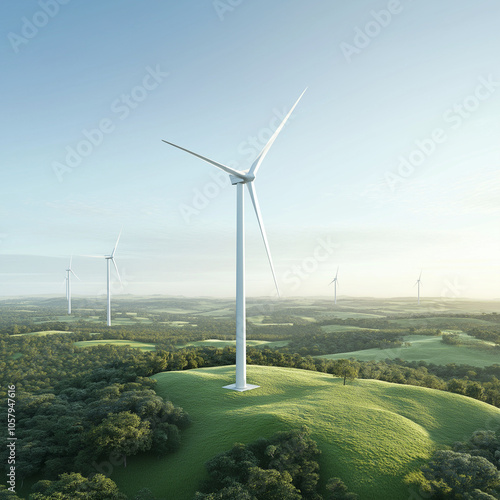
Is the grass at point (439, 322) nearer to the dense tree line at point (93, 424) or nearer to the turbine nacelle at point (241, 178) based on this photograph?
→ the dense tree line at point (93, 424)

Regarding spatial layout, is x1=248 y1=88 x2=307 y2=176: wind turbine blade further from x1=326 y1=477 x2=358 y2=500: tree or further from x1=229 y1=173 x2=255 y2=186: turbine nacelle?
x1=326 y1=477 x2=358 y2=500: tree

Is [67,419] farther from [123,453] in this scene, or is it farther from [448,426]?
[448,426]

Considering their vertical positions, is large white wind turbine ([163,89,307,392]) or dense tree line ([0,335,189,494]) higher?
large white wind turbine ([163,89,307,392])

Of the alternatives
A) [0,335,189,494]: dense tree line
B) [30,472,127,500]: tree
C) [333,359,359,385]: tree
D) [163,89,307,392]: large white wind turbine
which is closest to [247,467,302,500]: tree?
[30,472,127,500]: tree

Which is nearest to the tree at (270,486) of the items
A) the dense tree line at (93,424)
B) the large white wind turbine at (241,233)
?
the dense tree line at (93,424)

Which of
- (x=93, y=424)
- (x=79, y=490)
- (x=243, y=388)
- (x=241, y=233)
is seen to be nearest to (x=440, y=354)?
(x=243, y=388)

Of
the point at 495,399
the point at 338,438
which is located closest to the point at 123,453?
the point at 338,438
